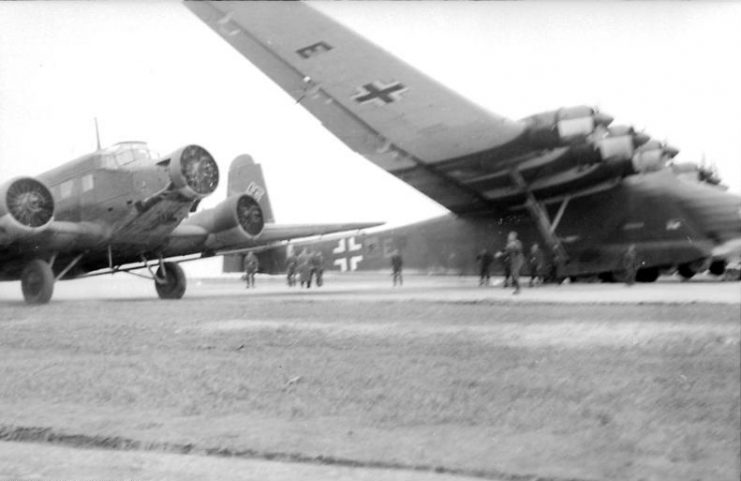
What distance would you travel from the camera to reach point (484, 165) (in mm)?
7004

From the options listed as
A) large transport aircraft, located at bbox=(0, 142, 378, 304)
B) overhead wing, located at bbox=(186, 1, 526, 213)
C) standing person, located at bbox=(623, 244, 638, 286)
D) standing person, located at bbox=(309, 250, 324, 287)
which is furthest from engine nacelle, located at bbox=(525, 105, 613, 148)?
standing person, located at bbox=(309, 250, 324, 287)

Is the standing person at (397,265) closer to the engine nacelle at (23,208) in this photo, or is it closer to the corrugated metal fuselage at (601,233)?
the corrugated metal fuselage at (601,233)

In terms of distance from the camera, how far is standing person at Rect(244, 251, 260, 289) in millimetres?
8320

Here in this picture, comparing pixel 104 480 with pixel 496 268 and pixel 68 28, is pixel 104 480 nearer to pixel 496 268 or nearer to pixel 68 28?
pixel 68 28

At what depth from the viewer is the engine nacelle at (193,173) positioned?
259 inches

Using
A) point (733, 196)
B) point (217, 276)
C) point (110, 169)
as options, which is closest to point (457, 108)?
point (733, 196)

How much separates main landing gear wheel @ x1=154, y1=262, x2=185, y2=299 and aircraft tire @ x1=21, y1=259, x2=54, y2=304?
1.13 metres

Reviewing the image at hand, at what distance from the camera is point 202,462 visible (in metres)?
3.80

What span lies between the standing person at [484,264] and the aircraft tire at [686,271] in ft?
7.20

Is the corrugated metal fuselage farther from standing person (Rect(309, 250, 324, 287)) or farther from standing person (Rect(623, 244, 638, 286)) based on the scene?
standing person (Rect(309, 250, 324, 287))

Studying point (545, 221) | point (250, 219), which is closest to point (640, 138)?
point (545, 221)

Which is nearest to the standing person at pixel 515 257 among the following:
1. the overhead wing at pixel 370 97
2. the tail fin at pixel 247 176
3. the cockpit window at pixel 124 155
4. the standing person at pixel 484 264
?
the standing person at pixel 484 264

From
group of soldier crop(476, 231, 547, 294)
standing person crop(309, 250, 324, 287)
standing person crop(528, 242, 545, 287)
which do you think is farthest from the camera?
standing person crop(309, 250, 324, 287)

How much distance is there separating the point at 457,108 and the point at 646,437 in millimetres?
2890
